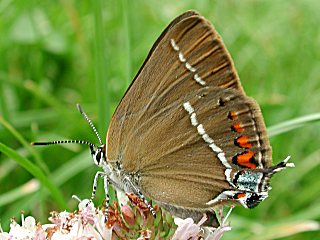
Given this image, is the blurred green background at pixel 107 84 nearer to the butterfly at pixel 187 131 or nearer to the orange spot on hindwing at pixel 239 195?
the butterfly at pixel 187 131

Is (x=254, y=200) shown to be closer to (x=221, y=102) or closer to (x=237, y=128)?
(x=237, y=128)

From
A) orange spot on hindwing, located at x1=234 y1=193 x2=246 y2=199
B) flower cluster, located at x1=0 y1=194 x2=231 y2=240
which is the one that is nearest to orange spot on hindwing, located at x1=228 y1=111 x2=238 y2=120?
orange spot on hindwing, located at x1=234 y1=193 x2=246 y2=199

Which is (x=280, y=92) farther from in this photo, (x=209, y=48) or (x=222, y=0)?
(x=209, y=48)

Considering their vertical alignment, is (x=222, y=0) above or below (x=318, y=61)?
above

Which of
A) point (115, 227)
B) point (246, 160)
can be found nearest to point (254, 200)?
point (246, 160)

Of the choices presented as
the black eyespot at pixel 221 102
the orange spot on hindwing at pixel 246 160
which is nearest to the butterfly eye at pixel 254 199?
the orange spot on hindwing at pixel 246 160

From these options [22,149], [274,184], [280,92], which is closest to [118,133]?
[22,149]
